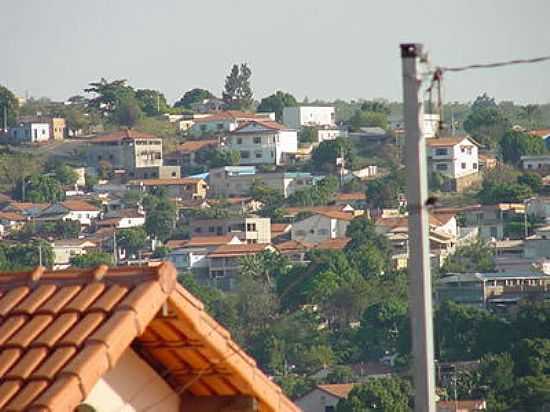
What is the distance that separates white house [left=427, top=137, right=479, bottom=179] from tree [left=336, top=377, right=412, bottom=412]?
43.0 m

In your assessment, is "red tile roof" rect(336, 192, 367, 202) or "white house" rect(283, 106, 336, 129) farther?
"white house" rect(283, 106, 336, 129)

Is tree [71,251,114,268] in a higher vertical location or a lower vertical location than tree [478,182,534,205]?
lower

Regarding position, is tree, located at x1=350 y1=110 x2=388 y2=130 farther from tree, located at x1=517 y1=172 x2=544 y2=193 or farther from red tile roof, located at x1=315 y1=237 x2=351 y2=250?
red tile roof, located at x1=315 y1=237 x2=351 y2=250

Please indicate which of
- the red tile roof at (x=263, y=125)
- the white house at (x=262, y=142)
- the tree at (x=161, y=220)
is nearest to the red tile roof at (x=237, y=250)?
the tree at (x=161, y=220)

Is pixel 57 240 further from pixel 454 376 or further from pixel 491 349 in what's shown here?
pixel 454 376

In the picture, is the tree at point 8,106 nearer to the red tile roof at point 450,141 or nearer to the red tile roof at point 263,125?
the red tile roof at point 263,125

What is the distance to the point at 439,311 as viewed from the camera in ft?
160

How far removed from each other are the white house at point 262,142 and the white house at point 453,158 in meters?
7.17

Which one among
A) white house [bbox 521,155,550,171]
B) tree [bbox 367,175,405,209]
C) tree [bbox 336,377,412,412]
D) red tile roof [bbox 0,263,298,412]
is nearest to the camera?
red tile roof [bbox 0,263,298,412]

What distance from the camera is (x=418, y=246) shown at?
14.0 ft

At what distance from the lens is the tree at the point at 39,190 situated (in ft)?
279

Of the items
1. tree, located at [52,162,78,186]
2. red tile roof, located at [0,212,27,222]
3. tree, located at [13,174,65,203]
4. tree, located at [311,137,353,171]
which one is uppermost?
tree, located at [311,137,353,171]

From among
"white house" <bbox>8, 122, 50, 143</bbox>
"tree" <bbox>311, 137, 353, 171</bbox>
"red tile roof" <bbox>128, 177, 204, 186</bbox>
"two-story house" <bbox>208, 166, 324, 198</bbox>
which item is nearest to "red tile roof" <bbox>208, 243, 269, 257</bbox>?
"two-story house" <bbox>208, 166, 324, 198</bbox>

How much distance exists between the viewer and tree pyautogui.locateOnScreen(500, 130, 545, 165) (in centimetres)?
8419
